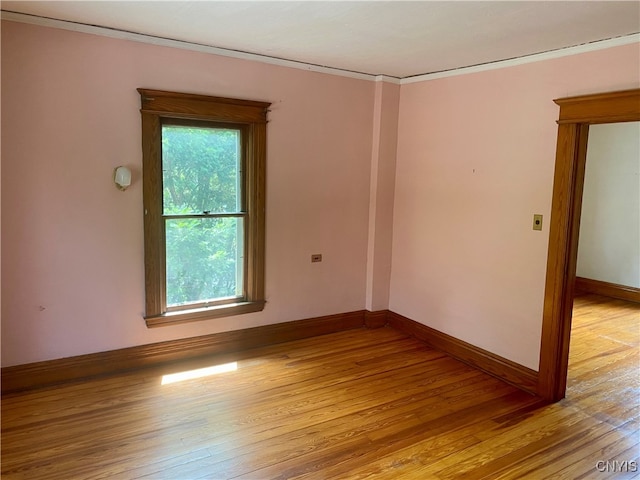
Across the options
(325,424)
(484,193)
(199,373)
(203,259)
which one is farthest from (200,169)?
(484,193)

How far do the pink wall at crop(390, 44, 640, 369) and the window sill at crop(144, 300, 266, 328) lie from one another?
1.52 m

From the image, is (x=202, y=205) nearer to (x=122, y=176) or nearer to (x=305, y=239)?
(x=122, y=176)

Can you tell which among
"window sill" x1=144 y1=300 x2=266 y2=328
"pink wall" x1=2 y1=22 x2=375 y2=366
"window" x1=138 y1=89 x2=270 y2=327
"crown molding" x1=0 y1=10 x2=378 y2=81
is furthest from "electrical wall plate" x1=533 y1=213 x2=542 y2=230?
"window sill" x1=144 y1=300 x2=266 y2=328

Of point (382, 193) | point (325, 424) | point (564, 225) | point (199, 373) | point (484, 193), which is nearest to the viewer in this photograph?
point (325, 424)

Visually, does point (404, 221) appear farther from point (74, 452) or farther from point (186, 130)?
point (74, 452)

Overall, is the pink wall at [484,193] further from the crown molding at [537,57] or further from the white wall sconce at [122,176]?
the white wall sconce at [122,176]

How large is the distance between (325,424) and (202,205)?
1.89 meters

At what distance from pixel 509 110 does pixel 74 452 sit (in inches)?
141

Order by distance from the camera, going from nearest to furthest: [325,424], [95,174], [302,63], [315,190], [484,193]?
[325,424] → [95,174] → [484,193] → [302,63] → [315,190]

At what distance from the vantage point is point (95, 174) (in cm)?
317

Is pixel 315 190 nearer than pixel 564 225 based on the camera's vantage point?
No

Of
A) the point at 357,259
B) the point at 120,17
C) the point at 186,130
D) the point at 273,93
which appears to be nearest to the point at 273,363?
the point at 357,259

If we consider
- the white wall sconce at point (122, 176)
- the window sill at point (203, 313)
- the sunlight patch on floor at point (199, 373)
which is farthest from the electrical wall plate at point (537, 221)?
the white wall sconce at point (122, 176)

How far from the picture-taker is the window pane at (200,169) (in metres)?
3.46
